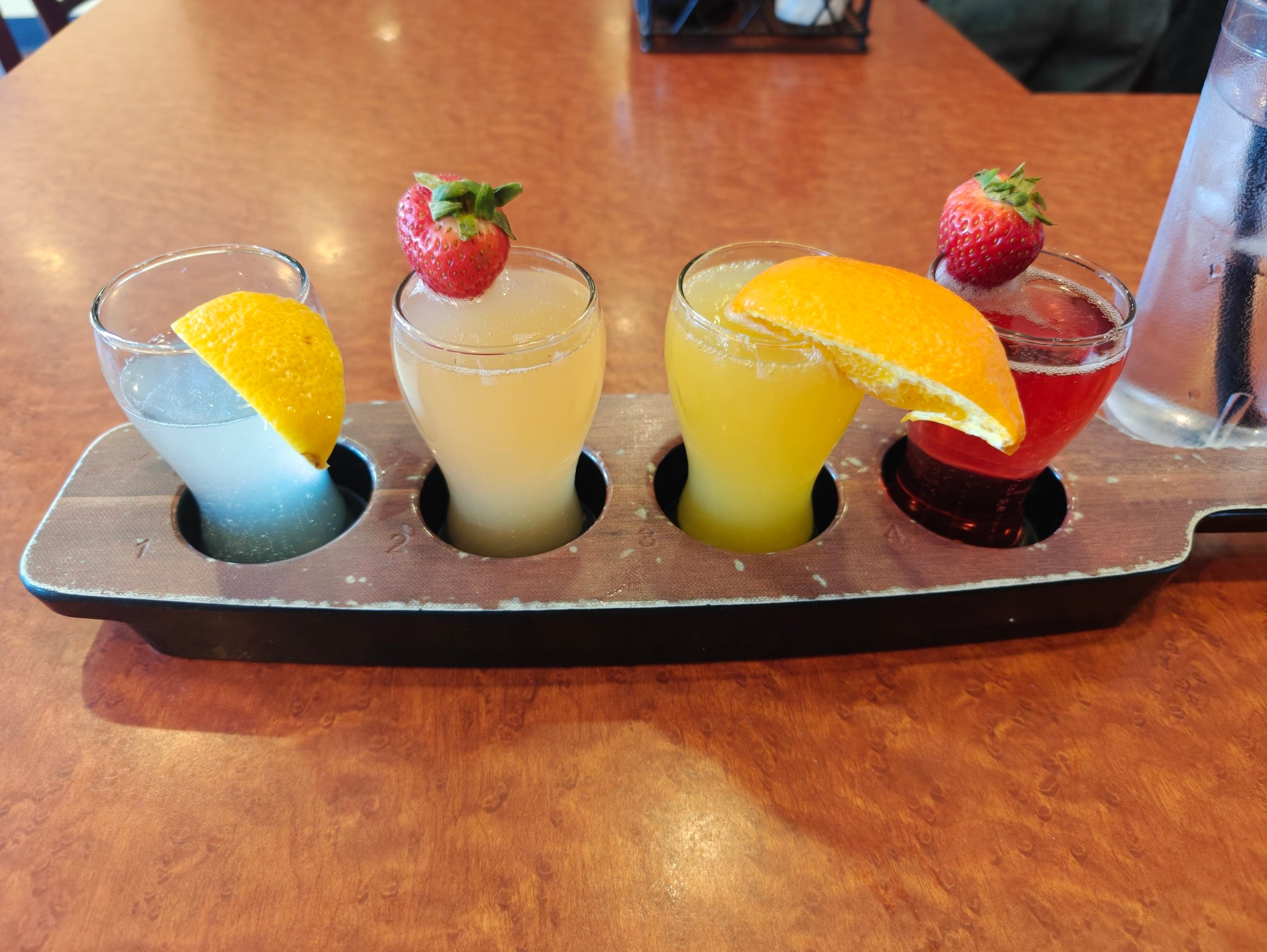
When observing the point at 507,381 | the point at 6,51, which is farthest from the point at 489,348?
the point at 6,51

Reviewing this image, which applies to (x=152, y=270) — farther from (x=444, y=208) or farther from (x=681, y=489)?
(x=681, y=489)

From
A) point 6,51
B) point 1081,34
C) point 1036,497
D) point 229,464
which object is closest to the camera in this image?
point 229,464

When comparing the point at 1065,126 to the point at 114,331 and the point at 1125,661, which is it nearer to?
the point at 1125,661

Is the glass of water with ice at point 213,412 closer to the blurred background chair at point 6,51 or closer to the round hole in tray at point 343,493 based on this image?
the round hole in tray at point 343,493

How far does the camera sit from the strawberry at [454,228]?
0.55 meters

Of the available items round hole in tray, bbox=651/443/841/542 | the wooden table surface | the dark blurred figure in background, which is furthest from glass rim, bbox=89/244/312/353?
the dark blurred figure in background

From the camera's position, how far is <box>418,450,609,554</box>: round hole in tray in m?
0.74

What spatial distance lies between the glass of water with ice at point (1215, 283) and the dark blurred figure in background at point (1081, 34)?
1.62m

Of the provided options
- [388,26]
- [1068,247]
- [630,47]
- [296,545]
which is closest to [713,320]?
[296,545]

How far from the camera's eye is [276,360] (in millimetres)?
564

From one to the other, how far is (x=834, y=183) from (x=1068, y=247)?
0.33 meters

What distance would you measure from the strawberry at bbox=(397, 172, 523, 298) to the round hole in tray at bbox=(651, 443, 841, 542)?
0.82 ft

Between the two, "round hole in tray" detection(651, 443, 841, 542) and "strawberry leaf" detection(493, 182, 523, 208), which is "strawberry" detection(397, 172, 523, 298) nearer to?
"strawberry leaf" detection(493, 182, 523, 208)

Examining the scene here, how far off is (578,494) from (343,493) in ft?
0.69
